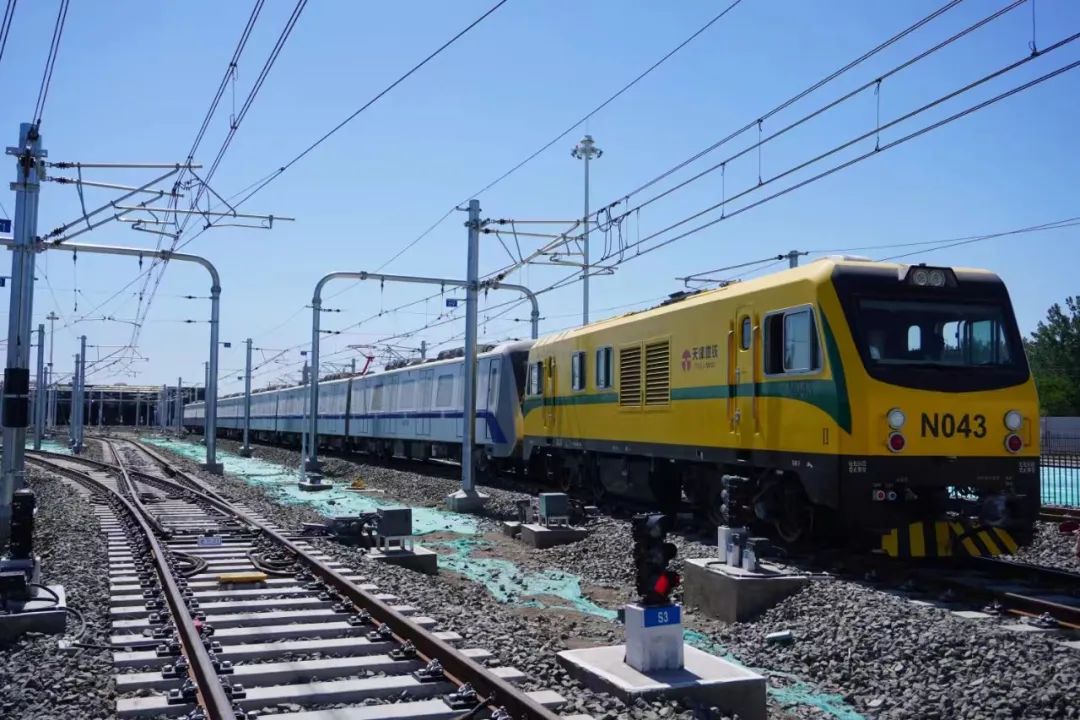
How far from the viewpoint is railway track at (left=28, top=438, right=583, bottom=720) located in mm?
5641

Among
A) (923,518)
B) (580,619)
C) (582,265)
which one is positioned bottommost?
(580,619)

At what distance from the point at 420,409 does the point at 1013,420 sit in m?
21.3

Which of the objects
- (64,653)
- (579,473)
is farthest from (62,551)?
(579,473)

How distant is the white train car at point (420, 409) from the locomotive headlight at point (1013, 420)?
45.3 ft

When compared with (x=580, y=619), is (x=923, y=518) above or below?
above

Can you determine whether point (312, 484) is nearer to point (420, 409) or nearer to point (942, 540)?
point (420, 409)

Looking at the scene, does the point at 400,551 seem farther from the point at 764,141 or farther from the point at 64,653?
the point at 764,141

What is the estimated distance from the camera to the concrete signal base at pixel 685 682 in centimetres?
593

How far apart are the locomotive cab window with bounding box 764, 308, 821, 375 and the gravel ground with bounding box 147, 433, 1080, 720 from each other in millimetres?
2519

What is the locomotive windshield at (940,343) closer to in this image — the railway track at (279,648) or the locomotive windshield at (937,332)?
the locomotive windshield at (937,332)

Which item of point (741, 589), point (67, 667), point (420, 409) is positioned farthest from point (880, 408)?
point (420, 409)

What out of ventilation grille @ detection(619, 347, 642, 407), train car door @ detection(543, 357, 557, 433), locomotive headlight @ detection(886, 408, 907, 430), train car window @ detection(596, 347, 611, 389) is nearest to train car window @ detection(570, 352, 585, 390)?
train car window @ detection(596, 347, 611, 389)

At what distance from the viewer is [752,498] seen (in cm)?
1211

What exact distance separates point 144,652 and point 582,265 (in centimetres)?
1420
